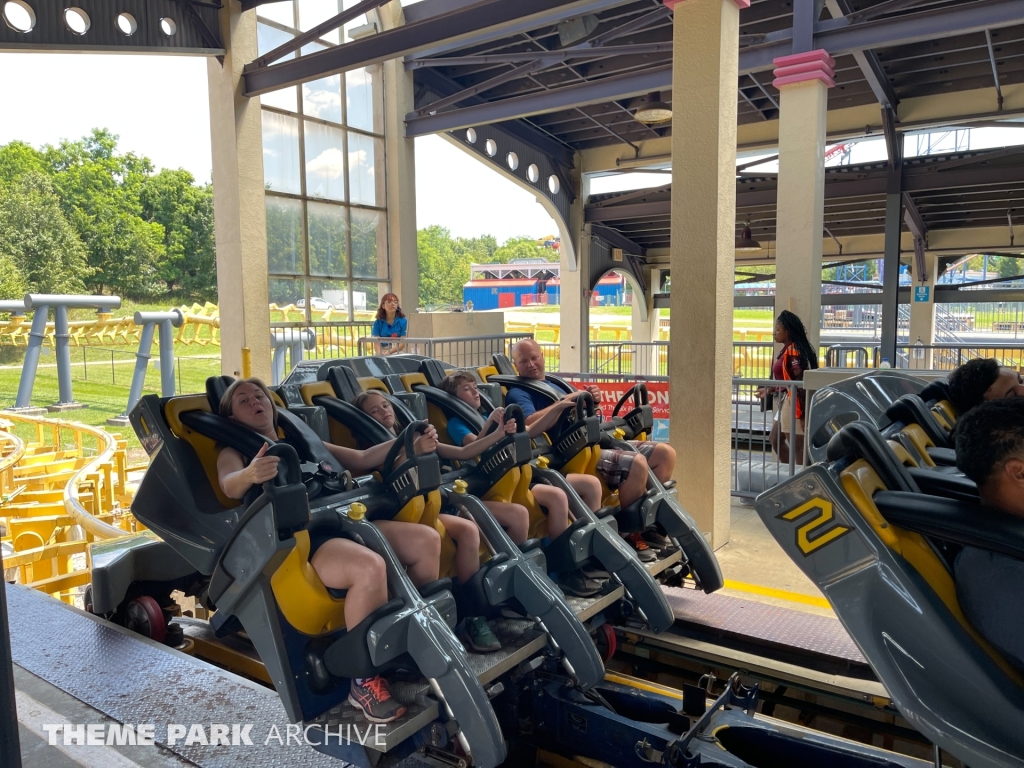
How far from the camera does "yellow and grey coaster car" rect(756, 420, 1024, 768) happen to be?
1348mm

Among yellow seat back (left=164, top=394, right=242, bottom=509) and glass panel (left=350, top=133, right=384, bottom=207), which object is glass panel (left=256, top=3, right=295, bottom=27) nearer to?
glass panel (left=350, top=133, right=384, bottom=207)

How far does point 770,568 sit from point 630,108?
9.40 meters

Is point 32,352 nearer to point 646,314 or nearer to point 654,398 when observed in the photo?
point 654,398

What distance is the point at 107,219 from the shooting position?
25.7m

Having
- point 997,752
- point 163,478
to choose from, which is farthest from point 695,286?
point 997,752

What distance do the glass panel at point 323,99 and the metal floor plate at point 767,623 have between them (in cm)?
868

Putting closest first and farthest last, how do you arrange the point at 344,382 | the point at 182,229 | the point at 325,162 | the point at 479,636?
1. the point at 479,636
2. the point at 344,382
3. the point at 325,162
4. the point at 182,229

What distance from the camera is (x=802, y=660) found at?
3.17 m

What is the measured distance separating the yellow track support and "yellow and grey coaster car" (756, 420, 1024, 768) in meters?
3.95

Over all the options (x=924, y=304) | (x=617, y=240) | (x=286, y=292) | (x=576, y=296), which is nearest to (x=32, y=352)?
(x=286, y=292)

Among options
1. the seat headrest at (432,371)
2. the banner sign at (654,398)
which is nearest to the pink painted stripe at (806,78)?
the banner sign at (654,398)

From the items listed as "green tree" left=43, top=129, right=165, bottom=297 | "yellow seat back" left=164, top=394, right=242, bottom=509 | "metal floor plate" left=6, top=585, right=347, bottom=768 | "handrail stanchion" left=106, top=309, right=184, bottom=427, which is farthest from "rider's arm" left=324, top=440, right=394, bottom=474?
"green tree" left=43, top=129, right=165, bottom=297

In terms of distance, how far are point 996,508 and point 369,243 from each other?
10.2 metres

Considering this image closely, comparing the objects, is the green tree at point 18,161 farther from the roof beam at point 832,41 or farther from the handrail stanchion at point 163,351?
the roof beam at point 832,41
